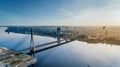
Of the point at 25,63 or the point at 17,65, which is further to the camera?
the point at 25,63

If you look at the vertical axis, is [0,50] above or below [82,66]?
above

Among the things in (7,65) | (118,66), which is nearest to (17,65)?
(7,65)

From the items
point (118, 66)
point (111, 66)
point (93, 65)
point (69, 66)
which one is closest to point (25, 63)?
point (69, 66)

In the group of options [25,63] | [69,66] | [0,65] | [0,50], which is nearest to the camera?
[0,65]

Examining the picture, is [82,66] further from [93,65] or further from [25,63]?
[25,63]

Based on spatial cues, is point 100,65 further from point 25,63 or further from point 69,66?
point 25,63

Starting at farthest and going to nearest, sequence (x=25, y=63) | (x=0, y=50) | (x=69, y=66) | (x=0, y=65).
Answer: (x=0, y=50), (x=69, y=66), (x=25, y=63), (x=0, y=65)

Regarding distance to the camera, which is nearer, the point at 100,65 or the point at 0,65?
the point at 0,65

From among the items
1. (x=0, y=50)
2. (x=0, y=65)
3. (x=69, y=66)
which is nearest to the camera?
(x=0, y=65)

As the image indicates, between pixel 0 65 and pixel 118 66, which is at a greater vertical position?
pixel 0 65
